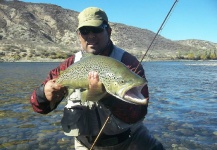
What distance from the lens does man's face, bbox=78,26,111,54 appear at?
3957mm

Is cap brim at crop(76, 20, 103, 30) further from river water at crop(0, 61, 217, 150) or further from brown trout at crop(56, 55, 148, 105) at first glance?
river water at crop(0, 61, 217, 150)

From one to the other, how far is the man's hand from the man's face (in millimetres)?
667

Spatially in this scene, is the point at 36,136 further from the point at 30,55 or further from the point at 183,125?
the point at 30,55

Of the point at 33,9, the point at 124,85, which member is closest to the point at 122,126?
the point at 124,85

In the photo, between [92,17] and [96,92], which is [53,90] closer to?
[96,92]

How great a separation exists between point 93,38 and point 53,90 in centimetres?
85

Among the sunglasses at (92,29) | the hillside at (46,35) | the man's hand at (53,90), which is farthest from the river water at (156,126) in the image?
the hillside at (46,35)

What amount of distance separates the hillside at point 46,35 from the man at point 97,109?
82.5 metres

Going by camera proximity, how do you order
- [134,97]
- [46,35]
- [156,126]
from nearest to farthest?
[134,97] → [156,126] → [46,35]

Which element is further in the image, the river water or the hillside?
the hillside

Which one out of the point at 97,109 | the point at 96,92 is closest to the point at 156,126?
the point at 97,109

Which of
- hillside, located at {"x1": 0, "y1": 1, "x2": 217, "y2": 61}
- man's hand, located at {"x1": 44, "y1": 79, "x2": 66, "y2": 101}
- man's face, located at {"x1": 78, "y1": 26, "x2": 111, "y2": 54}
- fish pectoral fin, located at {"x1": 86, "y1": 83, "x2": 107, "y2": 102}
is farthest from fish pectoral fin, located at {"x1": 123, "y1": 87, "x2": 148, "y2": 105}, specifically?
hillside, located at {"x1": 0, "y1": 1, "x2": 217, "y2": 61}

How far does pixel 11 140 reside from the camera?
327 inches

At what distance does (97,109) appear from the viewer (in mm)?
4102
